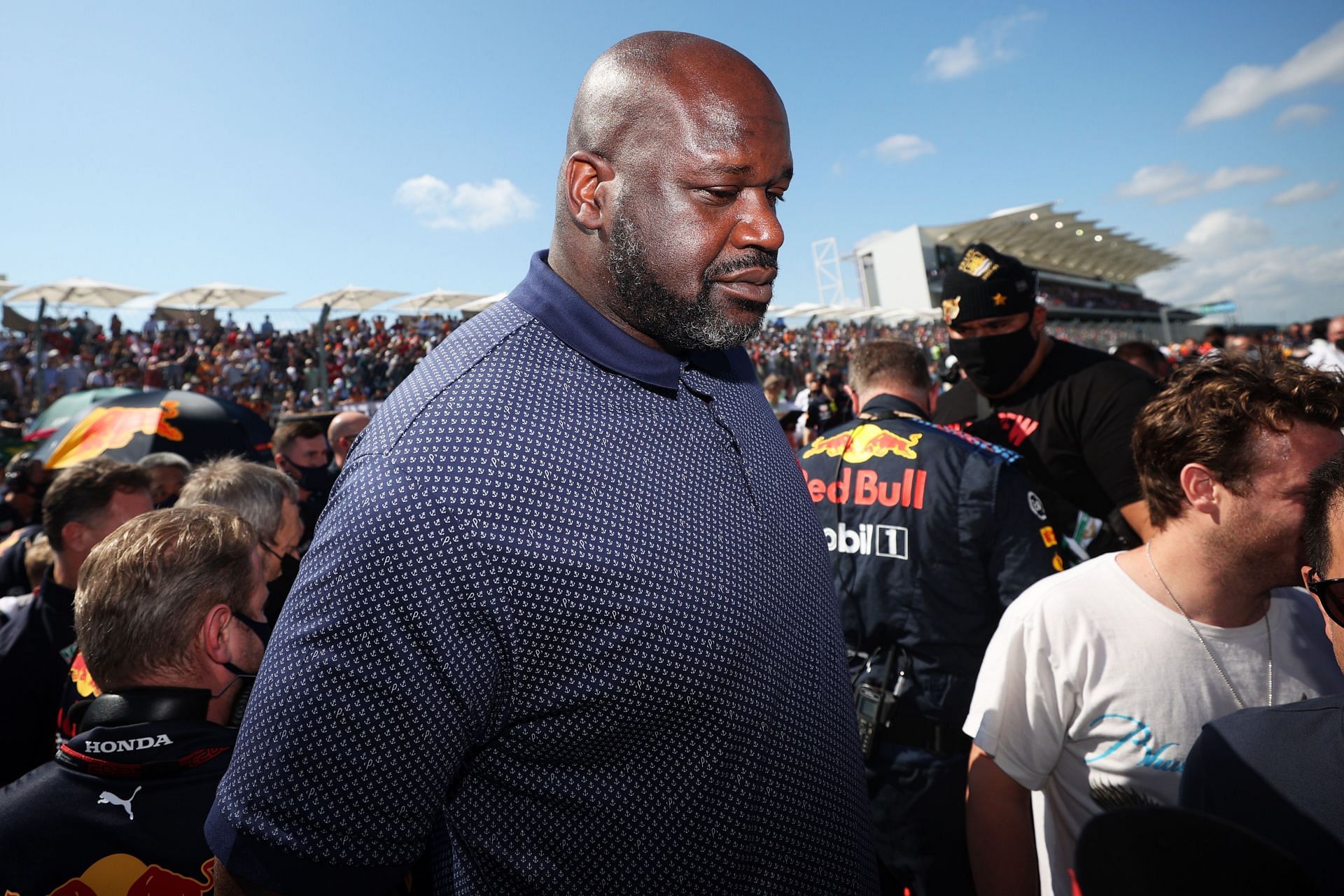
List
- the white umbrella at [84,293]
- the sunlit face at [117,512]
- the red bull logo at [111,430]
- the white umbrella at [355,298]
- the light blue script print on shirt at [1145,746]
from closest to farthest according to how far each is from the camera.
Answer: the light blue script print on shirt at [1145,746]
the sunlit face at [117,512]
the red bull logo at [111,430]
the white umbrella at [84,293]
the white umbrella at [355,298]

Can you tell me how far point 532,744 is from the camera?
1.13 meters

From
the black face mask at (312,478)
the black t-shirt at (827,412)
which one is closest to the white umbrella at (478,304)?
the black t-shirt at (827,412)

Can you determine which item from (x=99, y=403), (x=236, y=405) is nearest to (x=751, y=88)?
(x=236, y=405)

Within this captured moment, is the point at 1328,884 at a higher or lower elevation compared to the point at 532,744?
lower

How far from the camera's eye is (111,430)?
20.2ft

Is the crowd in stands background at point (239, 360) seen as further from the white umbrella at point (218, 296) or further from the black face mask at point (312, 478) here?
the black face mask at point (312, 478)

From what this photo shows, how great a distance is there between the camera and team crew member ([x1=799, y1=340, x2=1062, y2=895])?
2.68 m

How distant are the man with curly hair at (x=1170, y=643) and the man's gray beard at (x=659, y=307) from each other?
43.7 inches

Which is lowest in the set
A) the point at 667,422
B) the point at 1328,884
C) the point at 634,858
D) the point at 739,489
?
the point at 1328,884

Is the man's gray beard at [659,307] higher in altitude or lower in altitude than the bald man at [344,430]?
higher

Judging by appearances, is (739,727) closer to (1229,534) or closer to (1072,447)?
(1229,534)

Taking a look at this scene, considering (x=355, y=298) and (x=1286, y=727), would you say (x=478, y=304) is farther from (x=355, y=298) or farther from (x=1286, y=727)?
(x=1286, y=727)

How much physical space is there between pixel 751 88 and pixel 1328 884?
60.7 inches

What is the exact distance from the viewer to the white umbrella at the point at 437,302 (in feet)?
69.5
